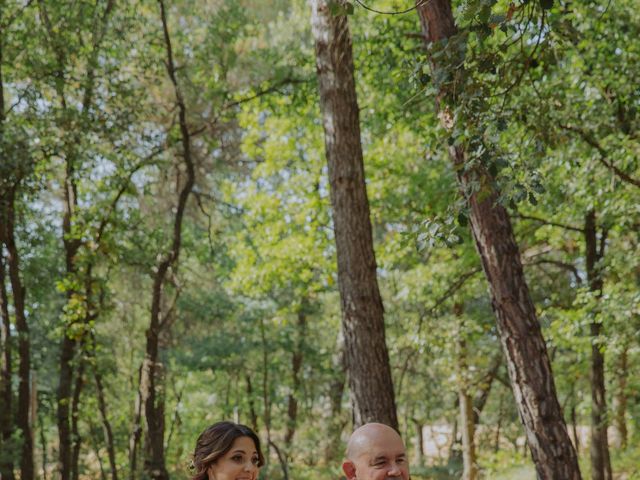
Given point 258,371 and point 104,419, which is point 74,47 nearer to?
point 104,419

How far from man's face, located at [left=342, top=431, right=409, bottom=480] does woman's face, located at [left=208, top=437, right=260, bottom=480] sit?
3.76 ft

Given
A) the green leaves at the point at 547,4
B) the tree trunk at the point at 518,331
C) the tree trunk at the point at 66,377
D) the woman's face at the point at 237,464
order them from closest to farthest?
the green leaves at the point at 547,4, the woman's face at the point at 237,464, the tree trunk at the point at 518,331, the tree trunk at the point at 66,377

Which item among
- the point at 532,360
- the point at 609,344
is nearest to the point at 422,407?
the point at 609,344

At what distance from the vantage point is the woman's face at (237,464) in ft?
13.5

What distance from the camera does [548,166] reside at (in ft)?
35.1

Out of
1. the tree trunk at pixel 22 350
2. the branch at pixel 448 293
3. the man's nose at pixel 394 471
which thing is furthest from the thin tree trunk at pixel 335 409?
the man's nose at pixel 394 471

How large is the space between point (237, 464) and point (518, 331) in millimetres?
3051

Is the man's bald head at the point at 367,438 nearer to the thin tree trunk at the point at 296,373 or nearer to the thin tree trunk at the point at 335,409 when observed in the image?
the thin tree trunk at the point at 335,409

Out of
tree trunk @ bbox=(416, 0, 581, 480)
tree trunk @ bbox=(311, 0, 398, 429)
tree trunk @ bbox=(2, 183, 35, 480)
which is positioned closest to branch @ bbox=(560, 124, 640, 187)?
tree trunk @ bbox=(311, 0, 398, 429)

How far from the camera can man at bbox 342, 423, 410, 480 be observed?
3.07 metres

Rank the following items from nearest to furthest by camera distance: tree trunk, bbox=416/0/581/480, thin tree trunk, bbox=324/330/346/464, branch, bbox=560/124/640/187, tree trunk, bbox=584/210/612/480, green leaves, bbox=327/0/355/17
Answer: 1. green leaves, bbox=327/0/355/17
2. tree trunk, bbox=416/0/581/480
3. branch, bbox=560/124/640/187
4. tree trunk, bbox=584/210/612/480
5. thin tree trunk, bbox=324/330/346/464

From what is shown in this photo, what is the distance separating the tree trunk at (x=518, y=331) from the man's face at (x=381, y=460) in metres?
3.17

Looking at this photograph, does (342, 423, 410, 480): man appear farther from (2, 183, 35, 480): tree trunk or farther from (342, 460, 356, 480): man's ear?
(2, 183, 35, 480): tree trunk

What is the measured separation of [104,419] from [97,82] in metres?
9.31
